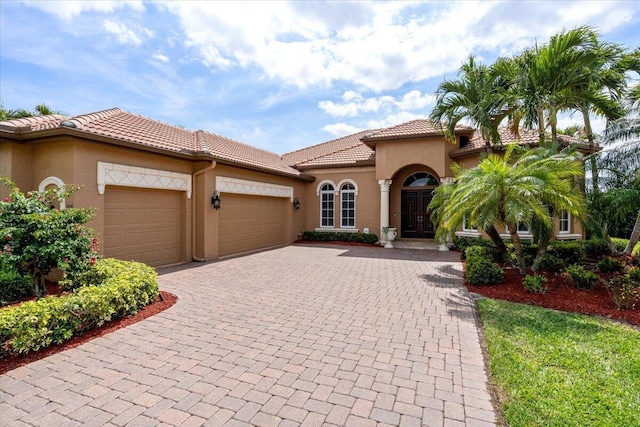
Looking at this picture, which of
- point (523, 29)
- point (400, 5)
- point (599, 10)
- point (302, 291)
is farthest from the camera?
point (523, 29)

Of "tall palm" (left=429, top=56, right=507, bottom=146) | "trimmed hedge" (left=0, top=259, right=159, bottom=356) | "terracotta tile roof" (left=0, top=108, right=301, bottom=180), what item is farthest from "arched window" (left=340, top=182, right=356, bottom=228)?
"trimmed hedge" (left=0, top=259, right=159, bottom=356)

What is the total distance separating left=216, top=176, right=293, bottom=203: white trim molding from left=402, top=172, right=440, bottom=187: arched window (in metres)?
6.25

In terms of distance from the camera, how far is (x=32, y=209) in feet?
19.6

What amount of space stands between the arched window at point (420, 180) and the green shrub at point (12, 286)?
15.2 metres

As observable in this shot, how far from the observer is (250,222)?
13.7 m

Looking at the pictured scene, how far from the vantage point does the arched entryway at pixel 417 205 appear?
16.5 meters

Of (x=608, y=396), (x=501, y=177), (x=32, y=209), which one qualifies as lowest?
(x=608, y=396)

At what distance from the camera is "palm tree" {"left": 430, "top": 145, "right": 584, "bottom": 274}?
7051mm

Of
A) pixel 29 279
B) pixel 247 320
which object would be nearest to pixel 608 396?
pixel 247 320

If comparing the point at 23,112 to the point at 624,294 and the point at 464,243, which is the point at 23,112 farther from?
the point at 624,294

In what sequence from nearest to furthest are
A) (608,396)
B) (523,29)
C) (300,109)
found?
(608,396), (523,29), (300,109)

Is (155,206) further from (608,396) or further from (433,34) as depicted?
(608,396)

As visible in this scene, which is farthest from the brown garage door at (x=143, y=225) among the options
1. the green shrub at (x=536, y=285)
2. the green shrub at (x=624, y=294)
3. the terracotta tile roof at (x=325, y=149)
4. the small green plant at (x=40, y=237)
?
the green shrub at (x=624, y=294)

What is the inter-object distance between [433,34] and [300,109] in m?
9.51
